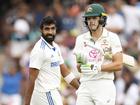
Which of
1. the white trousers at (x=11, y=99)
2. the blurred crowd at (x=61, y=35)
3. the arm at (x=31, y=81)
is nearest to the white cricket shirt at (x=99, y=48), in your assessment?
the arm at (x=31, y=81)

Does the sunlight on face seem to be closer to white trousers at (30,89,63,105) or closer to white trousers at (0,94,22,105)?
white trousers at (30,89,63,105)

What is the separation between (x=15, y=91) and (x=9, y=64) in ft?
3.98

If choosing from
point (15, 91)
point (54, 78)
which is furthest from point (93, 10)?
point (15, 91)

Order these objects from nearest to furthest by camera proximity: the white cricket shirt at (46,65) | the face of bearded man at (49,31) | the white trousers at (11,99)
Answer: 1. the white cricket shirt at (46,65)
2. the face of bearded man at (49,31)
3. the white trousers at (11,99)

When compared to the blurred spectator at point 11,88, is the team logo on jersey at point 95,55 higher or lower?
higher

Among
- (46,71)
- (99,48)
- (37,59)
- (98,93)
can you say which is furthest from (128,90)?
(37,59)

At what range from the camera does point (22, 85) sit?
58.1 feet

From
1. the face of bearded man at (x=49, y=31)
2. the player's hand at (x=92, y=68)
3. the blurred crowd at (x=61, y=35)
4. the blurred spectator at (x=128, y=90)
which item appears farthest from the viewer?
the blurred crowd at (x=61, y=35)

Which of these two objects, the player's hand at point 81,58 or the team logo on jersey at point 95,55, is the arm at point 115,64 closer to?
the team logo on jersey at point 95,55

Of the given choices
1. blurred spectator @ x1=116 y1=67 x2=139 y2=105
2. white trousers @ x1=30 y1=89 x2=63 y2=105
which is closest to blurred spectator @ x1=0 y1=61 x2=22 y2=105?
blurred spectator @ x1=116 y1=67 x2=139 y2=105

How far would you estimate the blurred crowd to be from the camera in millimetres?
16891

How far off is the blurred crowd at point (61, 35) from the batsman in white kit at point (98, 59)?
527 cm

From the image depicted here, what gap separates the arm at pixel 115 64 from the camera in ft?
36.5

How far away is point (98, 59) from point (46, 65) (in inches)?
31.4
